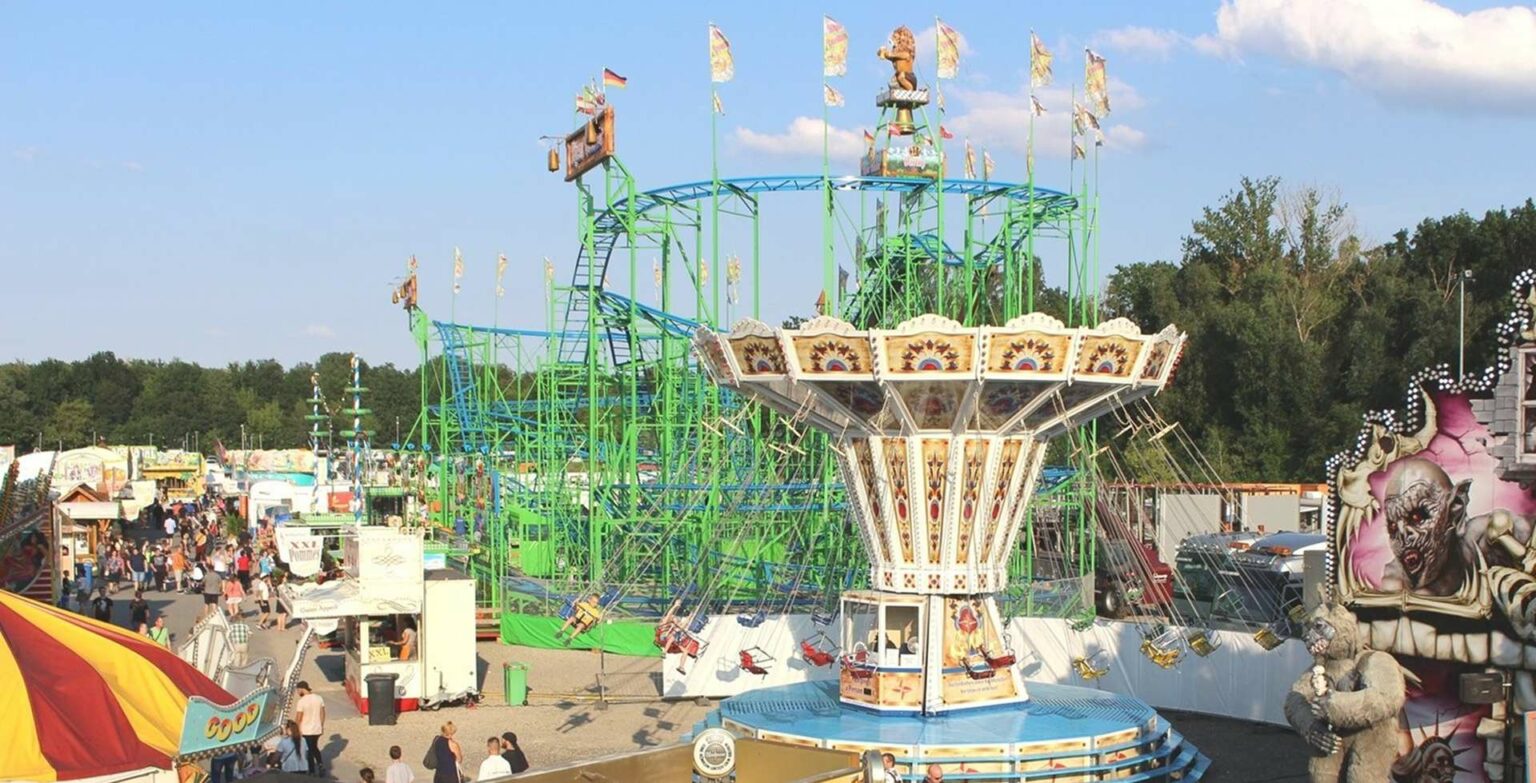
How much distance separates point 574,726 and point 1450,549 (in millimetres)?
11413

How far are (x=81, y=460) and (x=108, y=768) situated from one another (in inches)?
1806

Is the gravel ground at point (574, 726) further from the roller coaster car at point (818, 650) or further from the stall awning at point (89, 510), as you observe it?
the stall awning at point (89, 510)

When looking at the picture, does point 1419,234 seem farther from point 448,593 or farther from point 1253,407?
point 448,593

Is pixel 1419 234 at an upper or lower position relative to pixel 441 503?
upper

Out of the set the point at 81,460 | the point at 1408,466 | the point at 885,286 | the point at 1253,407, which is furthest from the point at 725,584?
the point at 81,460

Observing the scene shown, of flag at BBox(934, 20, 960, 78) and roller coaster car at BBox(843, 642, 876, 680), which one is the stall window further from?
flag at BBox(934, 20, 960, 78)

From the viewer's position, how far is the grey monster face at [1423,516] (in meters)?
15.8

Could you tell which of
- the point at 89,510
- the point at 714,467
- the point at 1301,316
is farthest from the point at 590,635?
the point at 1301,316

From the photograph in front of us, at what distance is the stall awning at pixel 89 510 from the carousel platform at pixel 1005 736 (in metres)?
31.3

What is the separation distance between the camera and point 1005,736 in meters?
17.8

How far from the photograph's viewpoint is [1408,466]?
16.2 m

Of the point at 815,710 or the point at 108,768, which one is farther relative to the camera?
the point at 815,710

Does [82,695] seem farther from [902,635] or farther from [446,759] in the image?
[902,635]

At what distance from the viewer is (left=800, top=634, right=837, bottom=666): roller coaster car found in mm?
21828
